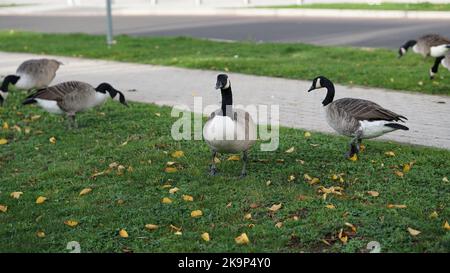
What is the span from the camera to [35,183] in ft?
20.2

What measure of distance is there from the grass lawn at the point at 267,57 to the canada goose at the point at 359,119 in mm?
3475

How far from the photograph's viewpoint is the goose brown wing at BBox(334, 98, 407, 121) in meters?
6.13

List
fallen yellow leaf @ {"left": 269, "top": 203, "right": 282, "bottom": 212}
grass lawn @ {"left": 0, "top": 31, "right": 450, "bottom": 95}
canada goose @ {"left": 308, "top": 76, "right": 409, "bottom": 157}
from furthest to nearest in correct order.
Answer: grass lawn @ {"left": 0, "top": 31, "right": 450, "bottom": 95}
canada goose @ {"left": 308, "top": 76, "right": 409, "bottom": 157}
fallen yellow leaf @ {"left": 269, "top": 203, "right": 282, "bottom": 212}

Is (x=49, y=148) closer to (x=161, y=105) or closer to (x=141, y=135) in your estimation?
(x=141, y=135)

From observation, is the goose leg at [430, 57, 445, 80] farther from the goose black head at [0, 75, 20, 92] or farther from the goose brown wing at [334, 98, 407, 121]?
the goose black head at [0, 75, 20, 92]

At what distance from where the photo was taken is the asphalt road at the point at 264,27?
15.0m

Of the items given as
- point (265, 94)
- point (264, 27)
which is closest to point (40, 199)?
point (265, 94)

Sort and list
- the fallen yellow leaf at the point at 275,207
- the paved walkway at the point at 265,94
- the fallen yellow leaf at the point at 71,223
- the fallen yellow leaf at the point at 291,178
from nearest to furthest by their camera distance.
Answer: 1. the fallen yellow leaf at the point at 71,223
2. the fallen yellow leaf at the point at 275,207
3. the fallen yellow leaf at the point at 291,178
4. the paved walkway at the point at 265,94

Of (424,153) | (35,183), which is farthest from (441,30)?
(35,183)

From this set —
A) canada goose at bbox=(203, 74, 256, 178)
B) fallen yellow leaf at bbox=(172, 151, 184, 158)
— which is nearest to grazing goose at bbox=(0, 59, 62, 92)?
fallen yellow leaf at bbox=(172, 151, 184, 158)

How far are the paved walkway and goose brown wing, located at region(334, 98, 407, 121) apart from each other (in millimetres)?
1116

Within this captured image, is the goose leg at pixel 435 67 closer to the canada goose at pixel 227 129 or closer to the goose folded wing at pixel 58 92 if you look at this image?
the canada goose at pixel 227 129

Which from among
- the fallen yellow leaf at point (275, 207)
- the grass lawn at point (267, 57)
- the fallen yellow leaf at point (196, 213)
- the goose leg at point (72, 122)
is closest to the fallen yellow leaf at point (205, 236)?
the fallen yellow leaf at point (196, 213)

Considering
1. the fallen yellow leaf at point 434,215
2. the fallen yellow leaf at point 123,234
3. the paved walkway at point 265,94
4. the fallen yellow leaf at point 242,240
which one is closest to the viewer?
the fallen yellow leaf at point 242,240
